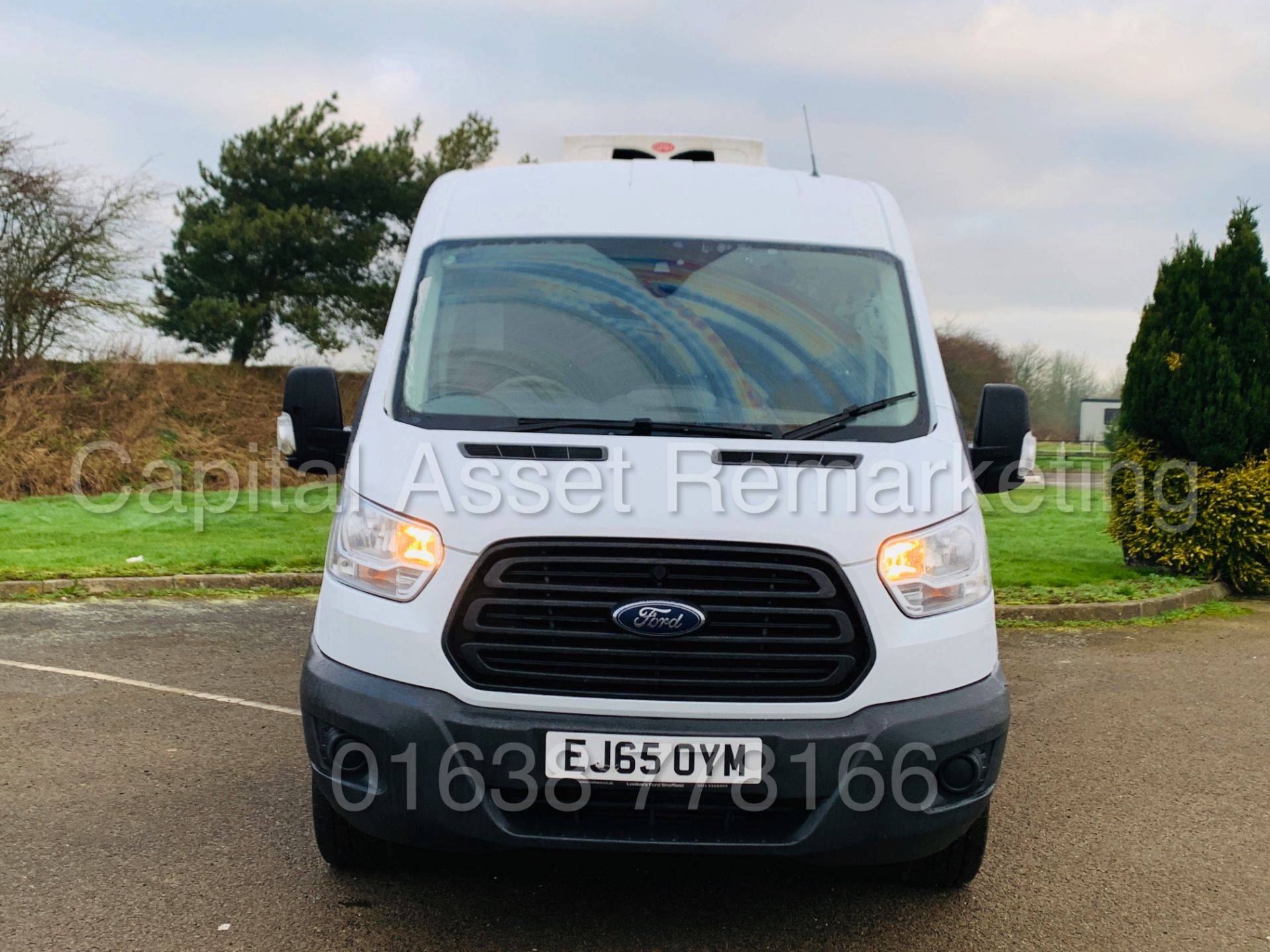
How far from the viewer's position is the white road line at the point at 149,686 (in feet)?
21.2

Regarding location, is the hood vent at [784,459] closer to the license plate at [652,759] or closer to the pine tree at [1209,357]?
the license plate at [652,759]

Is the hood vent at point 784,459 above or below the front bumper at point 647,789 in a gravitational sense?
above

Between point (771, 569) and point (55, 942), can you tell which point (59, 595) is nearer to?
point (55, 942)

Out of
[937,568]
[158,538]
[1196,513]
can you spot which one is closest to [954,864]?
[937,568]

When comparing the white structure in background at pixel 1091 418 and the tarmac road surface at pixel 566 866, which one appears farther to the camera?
the white structure in background at pixel 1091 418

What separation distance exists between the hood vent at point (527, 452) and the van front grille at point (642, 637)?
321mm

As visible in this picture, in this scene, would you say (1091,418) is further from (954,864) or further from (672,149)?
(954,864)

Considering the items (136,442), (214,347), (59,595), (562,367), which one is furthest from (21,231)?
(562,367)

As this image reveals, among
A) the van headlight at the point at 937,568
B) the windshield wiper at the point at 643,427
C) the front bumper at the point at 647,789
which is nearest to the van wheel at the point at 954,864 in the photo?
the front bumper at the point at 647,789

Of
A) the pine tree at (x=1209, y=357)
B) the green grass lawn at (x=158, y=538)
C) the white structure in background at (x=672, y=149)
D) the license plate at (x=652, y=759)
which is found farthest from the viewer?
the green grass lawn at (x=158, y=538)

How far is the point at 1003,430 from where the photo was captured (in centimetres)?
432

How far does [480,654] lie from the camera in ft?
10.7

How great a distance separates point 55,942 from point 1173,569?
10542mm

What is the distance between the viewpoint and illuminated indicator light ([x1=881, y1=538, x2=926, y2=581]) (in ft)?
11.0
